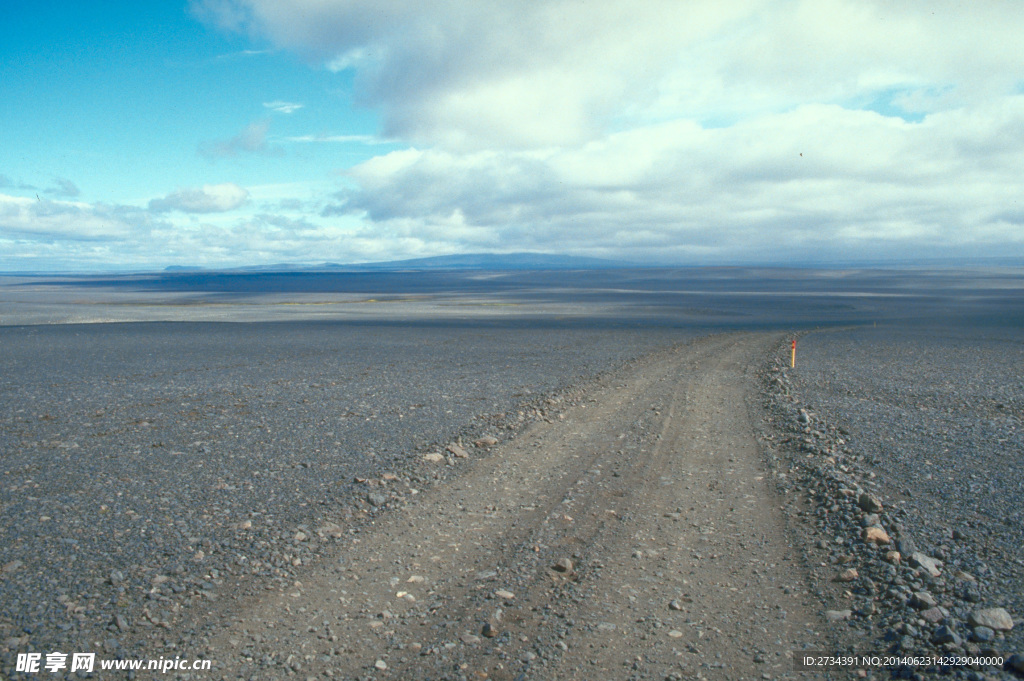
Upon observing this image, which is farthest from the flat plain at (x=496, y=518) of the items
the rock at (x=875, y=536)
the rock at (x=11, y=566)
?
the rock at (x=875, y=536)

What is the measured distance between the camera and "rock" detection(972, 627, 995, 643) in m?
4.43

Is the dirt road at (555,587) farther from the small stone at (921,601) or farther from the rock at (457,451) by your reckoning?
the small stone at (921,601)

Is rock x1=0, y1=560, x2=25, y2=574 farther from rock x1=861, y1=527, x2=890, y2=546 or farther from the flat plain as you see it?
rock x1=861, y1=527, x2=890, y2=546

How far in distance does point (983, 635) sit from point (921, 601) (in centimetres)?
45

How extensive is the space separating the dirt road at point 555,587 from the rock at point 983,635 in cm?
103

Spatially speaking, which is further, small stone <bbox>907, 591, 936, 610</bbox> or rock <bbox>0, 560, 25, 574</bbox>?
rock <bbox>0, 560, 25, 574</bbox>

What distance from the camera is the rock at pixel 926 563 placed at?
537 cm

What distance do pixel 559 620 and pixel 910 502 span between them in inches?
191

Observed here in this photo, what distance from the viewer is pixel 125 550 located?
19.4ft

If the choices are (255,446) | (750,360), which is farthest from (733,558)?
(750,360)

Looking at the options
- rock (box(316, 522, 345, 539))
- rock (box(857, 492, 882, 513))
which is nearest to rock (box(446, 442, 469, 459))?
rock (box(316, 522, 345, 539))

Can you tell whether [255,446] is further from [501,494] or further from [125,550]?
[501,494]

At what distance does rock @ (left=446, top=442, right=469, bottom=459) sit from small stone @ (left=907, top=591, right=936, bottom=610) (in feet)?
18.1

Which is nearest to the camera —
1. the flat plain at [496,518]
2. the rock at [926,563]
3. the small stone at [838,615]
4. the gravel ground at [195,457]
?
the flat plain at [496,518]
